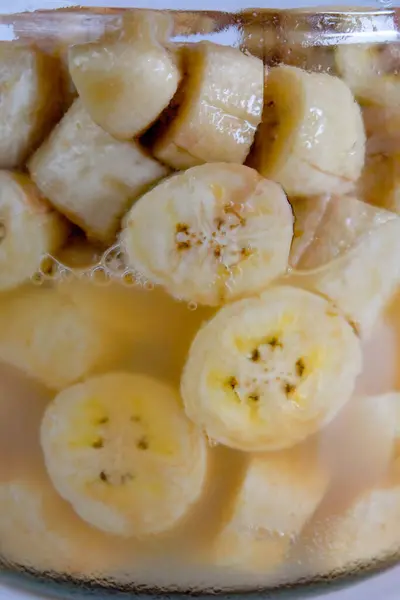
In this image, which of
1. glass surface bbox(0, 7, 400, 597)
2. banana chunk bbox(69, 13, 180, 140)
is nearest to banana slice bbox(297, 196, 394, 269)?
glass surface bbox(0, 7, 400, 597)

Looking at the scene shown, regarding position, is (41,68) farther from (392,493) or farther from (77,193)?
(392,493)

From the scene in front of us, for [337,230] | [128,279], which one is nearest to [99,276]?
[128,279]

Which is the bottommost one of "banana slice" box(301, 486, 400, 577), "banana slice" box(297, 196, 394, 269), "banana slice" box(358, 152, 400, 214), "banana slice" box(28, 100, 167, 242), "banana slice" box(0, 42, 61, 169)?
"banana slice" box(301, 486, 400, 577)

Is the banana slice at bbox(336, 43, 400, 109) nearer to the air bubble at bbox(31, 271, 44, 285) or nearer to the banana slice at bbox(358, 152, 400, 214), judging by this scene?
the banana slice at bbox(358, 152, 400, 214)

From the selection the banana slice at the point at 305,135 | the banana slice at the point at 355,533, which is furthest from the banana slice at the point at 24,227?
the banana slice at the point at 355,533

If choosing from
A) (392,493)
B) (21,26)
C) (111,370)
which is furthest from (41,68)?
(392,493)
